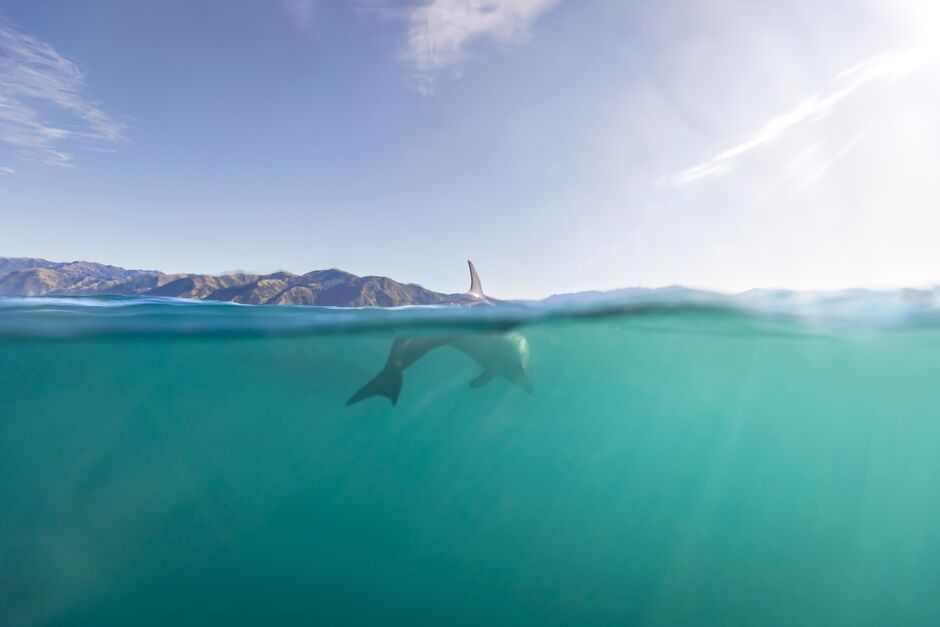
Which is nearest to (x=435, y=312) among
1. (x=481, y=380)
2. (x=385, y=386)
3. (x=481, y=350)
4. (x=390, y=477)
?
(x=481, y=350)

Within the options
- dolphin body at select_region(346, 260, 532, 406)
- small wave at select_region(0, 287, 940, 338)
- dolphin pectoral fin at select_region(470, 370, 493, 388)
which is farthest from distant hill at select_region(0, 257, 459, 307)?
dolphin pectoral fin at select_region(470, 370, 493, 388)

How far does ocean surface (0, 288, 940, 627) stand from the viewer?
41.1ft

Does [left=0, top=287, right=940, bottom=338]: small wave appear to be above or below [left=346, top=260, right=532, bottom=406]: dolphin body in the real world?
above

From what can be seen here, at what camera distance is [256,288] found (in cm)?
1638

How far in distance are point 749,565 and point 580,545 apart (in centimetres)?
616

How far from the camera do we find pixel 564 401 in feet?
121

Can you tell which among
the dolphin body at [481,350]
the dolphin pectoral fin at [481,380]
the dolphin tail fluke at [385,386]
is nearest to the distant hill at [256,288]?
the dolphin body at [481,350]

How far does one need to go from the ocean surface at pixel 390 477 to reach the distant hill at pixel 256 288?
81 cm

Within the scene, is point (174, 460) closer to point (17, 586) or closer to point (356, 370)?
point (356, 370)

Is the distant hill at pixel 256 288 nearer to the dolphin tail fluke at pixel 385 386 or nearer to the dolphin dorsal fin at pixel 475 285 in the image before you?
the dolphin dorsal fin at pixel 475 285

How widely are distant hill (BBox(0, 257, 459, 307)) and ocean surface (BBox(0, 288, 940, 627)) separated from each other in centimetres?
81

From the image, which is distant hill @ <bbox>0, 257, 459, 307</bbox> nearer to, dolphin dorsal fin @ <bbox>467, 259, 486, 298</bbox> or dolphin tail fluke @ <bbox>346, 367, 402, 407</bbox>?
dolphin dorsal fin @ <bbox>467, 259, 486, 298</bbox>

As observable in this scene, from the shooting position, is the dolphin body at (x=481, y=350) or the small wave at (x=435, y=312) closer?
the dolphin body at (x=481, y=350)

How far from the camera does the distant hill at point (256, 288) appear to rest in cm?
1498
